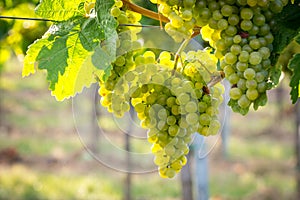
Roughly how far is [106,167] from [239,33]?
31.6 ft

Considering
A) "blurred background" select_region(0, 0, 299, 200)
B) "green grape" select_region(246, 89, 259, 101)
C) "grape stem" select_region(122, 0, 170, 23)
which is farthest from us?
"blurred background" select_region(0, 0, 299, 200)

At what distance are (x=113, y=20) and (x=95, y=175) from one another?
29.0 ft

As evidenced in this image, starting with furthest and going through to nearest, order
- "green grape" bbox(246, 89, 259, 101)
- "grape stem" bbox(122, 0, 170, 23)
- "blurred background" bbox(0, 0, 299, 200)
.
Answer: "blurred background" bbox(0, 0, 299, 200) < "grape stem" bbox(122, 0, 170, 23) < "green grape" bbox(246, 89, 259, 101)

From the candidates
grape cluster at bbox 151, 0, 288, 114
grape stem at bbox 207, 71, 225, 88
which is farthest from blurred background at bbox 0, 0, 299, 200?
grape cluster at bbox 151, 0, 288, 114

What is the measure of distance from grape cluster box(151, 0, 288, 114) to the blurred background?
452 centimetres

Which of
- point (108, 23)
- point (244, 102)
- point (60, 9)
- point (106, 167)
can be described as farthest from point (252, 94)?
point (106, 167)

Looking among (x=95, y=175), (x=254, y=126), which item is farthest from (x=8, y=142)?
(x=254, y=126)

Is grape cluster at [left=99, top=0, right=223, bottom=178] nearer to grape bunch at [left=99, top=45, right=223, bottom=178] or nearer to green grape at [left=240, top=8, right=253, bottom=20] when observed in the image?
grape bunch at [left=99, top=45, right=223, bottom=178]

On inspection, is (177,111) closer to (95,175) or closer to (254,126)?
(95,175)

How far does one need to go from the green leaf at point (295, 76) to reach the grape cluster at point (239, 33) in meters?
0.04

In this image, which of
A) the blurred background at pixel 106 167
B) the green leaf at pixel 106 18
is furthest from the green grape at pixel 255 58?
the blurred background at pixel 106 167

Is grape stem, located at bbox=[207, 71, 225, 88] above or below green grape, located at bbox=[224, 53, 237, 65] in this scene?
below

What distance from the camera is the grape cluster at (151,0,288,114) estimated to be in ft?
2.76

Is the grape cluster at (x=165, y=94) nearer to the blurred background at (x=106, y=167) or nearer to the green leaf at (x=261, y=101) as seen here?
the green leaf at (x=261, y=101)
